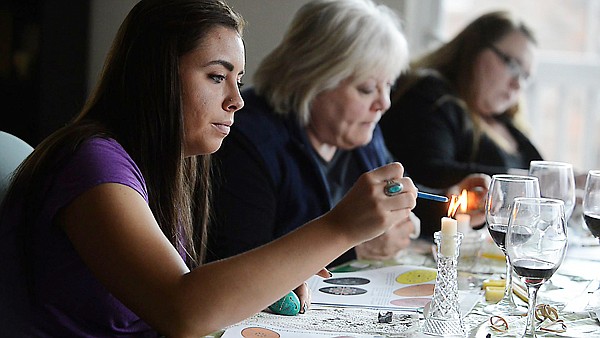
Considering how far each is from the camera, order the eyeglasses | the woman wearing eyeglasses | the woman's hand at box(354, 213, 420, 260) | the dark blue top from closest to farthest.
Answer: the woman's hand at box(354, 213, 420, 260)
the dark blue top
the woman wearing eyeglasses
the eyeglasses

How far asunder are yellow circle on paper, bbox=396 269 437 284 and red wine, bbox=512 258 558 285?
424mm

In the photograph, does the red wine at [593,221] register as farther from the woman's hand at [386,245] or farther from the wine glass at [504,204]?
the woman's hand at [386,245]

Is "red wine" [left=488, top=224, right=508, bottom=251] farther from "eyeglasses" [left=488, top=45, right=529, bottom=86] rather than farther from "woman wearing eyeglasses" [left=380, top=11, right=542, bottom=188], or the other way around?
"eyeglasses" [left=488, top=45, right=529, bottom=86]

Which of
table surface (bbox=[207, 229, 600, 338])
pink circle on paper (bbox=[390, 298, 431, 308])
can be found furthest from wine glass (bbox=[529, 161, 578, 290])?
pink circle on paper (bbox=[390, 298, 431, 308])

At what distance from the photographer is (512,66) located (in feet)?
10.5

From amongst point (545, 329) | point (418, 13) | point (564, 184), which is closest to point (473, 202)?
point (564, 184)

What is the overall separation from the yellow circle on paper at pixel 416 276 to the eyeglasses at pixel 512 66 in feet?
5.34

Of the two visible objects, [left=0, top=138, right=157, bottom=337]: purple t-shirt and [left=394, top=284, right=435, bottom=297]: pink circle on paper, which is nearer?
[left=0, top=138, right=157, bottom=337]: purple t-shirt

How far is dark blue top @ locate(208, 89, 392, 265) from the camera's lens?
2.08 metres

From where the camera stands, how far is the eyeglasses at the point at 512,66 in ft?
10.4

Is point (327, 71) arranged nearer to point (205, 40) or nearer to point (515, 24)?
point (205, 40)

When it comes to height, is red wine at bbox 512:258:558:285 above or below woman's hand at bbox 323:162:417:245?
below

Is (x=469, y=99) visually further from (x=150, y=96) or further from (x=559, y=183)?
(x=150, y=96)

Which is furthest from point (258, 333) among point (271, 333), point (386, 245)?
point (386, 245)
